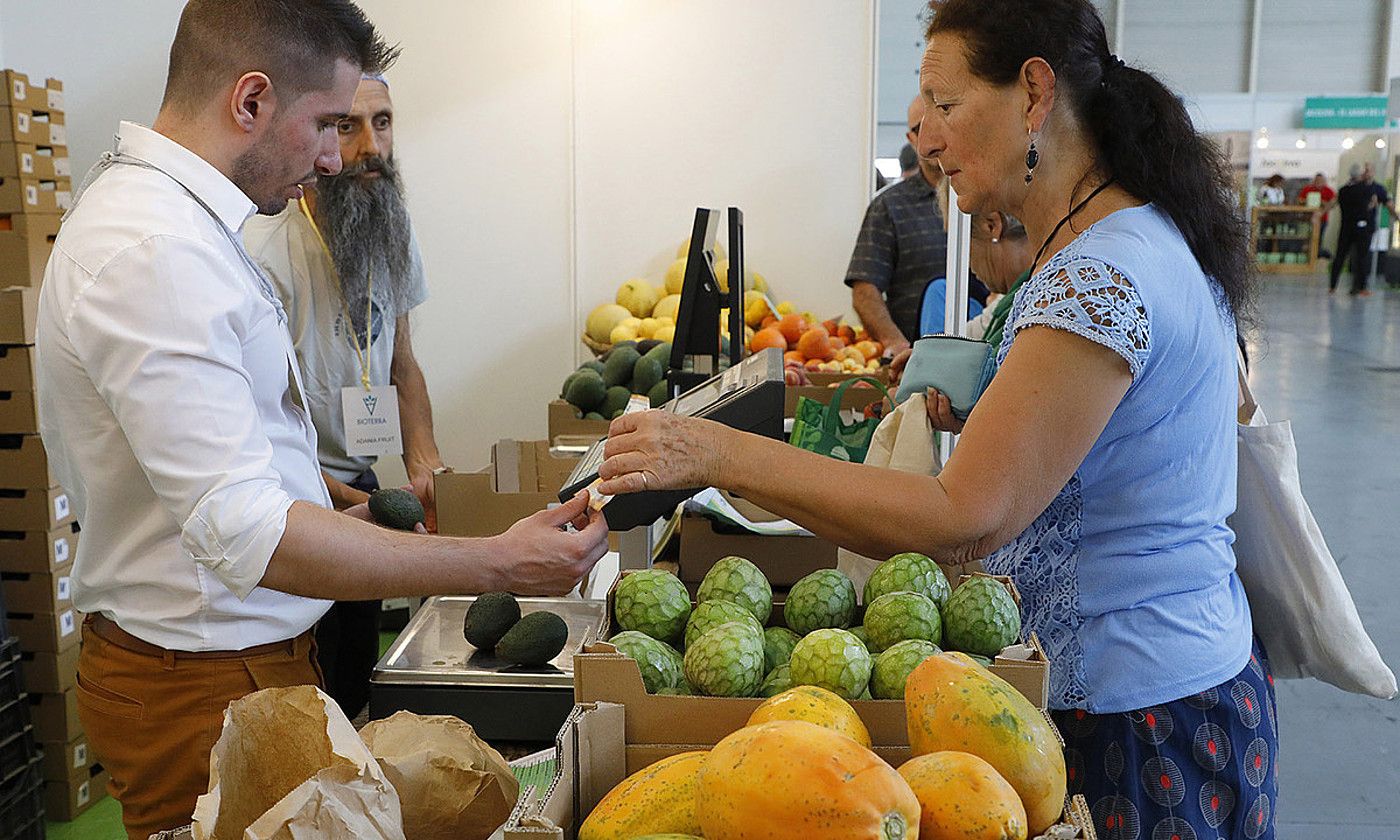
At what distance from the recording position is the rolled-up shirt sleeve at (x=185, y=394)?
1.39m

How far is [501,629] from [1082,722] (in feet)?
2.74

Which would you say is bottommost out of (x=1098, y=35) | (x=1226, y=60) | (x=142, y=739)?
(x=142, y=739)

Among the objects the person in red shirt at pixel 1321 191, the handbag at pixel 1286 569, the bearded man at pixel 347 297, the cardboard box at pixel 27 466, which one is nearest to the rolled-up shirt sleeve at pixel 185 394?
the handbag at pixel 1286 569

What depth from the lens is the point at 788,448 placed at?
1432 millimetres

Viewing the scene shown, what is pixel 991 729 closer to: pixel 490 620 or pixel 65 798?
pixel 490 620

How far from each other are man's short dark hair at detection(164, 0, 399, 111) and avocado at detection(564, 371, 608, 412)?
216 cm

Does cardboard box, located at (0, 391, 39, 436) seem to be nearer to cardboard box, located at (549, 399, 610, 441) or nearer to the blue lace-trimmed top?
cardboard box, located at (549, 399, 610, 441)

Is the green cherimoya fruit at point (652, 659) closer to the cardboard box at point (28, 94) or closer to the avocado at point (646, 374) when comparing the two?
the avocado at point (646, 374)

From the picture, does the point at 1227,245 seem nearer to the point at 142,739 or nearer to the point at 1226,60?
the point at 142,739

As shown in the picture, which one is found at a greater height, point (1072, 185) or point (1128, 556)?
point (1072, 185)

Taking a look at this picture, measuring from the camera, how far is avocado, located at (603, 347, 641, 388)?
396 centimetres

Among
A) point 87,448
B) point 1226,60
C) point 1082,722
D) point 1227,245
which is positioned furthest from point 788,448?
point 1226,60

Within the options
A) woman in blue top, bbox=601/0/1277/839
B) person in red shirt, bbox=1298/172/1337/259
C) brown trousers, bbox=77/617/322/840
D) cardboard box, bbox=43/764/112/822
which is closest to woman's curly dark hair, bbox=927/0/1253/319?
woman in blue top, bbox=601/0/1277/839

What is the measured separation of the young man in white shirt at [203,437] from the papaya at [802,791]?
808 mm
